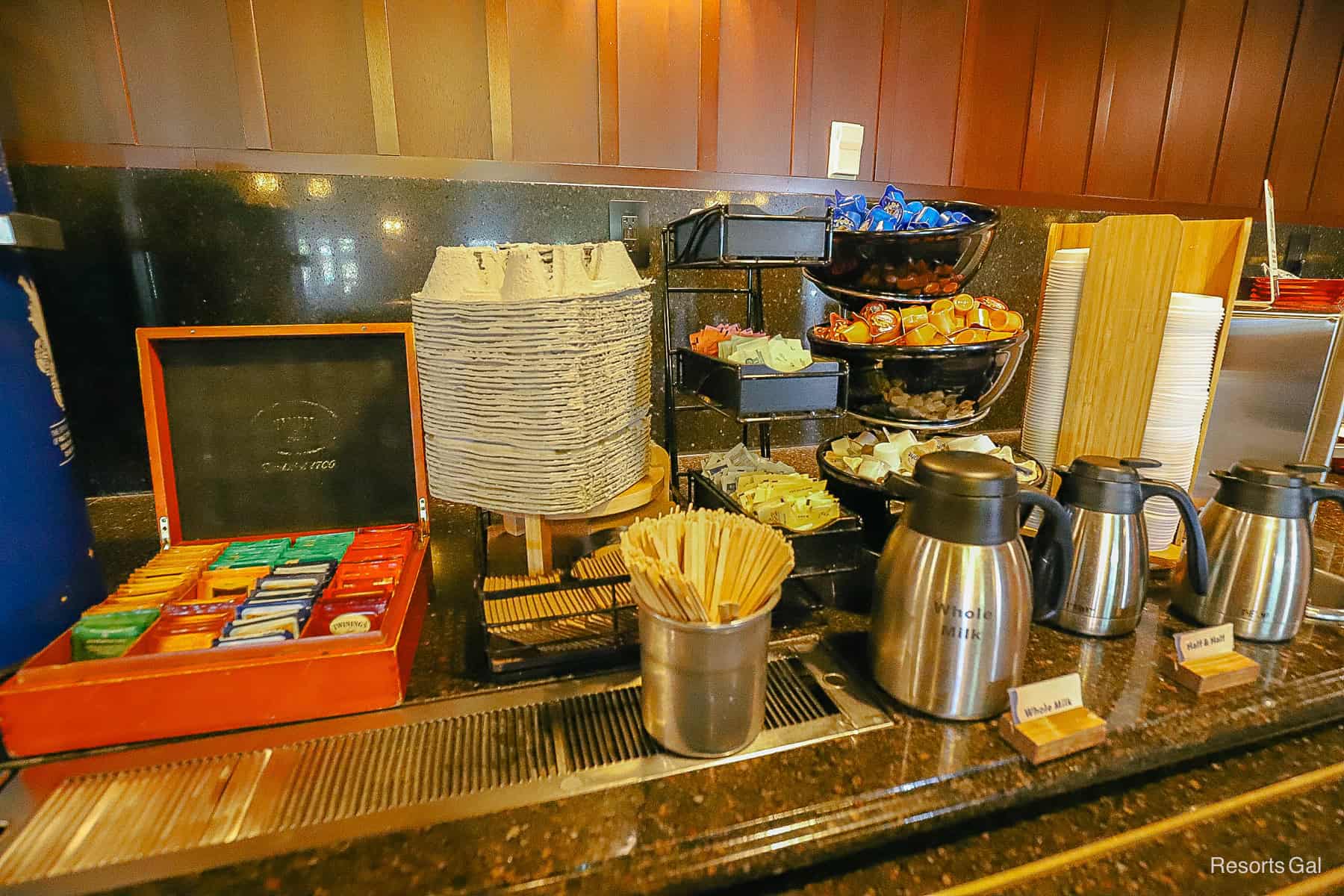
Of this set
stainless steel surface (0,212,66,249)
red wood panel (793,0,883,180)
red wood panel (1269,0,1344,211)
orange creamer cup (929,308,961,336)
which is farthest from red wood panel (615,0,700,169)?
red wood panel (1269,0,1344,211)

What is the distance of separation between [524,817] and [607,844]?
3.3 inches

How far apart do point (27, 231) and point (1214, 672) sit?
4.87 feet

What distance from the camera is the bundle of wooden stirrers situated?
0.61 m

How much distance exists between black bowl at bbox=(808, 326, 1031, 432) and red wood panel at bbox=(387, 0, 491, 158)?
0.84 m

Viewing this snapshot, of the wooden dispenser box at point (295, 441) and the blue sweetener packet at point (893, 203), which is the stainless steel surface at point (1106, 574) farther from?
the wooden dispenser box at point (295, 441)

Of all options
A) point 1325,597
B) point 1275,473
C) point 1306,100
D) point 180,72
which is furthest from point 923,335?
point 1306,100

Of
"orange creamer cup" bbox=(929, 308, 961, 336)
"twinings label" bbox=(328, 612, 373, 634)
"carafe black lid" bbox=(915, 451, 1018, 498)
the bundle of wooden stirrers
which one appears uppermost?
"orange creamer cup" bbox=(929, 308, 961, 336)

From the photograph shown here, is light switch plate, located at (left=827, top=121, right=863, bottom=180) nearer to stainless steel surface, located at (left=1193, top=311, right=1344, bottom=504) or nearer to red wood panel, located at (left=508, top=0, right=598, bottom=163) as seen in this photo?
red wood panel, located at (left=508, top=0, right=598, bottom=163)

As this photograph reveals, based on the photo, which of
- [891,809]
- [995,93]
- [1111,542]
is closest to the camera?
[891,809]

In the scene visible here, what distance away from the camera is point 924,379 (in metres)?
0.92

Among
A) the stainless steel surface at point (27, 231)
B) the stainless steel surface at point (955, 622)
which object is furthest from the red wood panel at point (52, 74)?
the stainless steel surface at point (955, 622)

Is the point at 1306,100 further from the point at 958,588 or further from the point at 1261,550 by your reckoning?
the point at 958,588

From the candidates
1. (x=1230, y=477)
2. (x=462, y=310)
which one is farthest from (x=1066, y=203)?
(x=462, y=310)

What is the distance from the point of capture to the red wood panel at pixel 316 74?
1.11 meters
